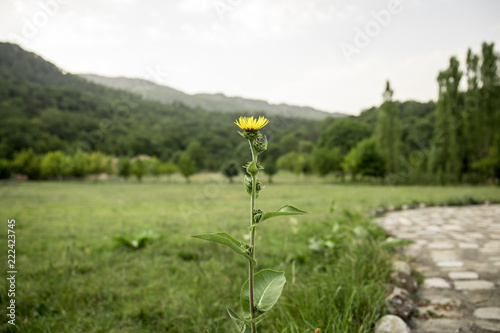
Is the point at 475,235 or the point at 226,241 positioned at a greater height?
the point at 226,241

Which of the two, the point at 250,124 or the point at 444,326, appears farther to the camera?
the point at 444,326

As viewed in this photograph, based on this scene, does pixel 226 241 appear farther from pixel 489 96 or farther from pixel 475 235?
pixel 489 96

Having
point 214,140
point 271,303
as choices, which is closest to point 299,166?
point 214,140

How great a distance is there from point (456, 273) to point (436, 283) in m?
0.36

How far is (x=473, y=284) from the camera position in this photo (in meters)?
2.40

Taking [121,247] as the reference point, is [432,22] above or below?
Result: above

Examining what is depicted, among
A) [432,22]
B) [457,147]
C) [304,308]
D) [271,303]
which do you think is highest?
[432,22]

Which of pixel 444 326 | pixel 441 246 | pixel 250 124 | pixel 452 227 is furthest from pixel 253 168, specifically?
pixel 452 227

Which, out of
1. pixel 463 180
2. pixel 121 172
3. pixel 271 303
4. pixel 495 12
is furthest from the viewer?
pixel 121 172

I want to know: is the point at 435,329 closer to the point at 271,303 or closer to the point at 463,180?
the point at 271,303

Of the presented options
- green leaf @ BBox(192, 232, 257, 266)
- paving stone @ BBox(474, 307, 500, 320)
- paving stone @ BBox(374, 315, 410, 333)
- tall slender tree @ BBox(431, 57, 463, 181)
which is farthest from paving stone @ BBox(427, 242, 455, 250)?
tall slender tree @ BBox(431, 57, 463, 181)

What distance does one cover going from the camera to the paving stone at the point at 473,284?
2.33m

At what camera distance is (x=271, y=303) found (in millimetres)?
937

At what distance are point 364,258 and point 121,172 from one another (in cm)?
3413
